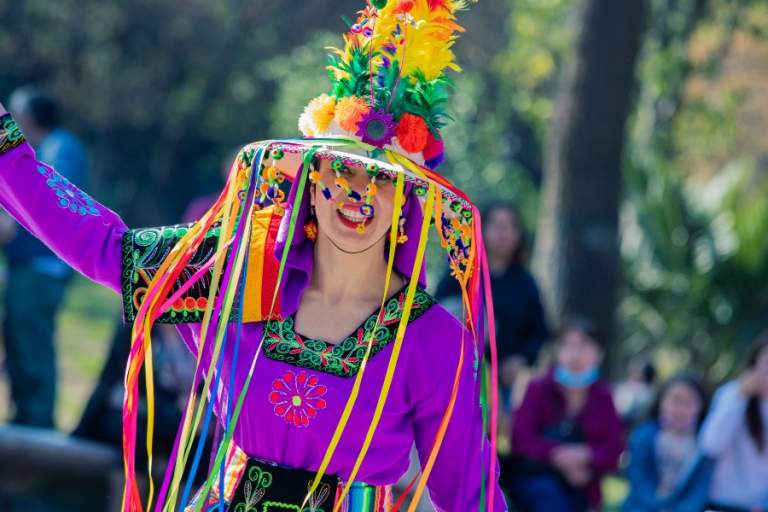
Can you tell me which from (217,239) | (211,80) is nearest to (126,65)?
(211,80)

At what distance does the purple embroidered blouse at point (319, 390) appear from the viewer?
3.00 meters

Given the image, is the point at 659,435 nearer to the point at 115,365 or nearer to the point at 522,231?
the point at 522,231

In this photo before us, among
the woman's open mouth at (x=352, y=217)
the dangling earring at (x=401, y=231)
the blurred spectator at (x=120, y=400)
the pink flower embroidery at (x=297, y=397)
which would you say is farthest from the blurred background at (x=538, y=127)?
the pink flower embroidery at (x=297, y=397)

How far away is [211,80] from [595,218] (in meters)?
9.12

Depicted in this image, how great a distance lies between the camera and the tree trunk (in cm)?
869

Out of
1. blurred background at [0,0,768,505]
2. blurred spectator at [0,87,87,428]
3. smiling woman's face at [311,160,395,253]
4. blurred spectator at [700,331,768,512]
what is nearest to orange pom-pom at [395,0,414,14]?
smiling woman's face at [311,160,395,253]

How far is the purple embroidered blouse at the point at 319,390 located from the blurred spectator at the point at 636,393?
624cm

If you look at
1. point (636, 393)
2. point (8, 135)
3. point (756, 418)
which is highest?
point (8, 135)

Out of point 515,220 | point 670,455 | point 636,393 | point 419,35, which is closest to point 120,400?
point 515,220

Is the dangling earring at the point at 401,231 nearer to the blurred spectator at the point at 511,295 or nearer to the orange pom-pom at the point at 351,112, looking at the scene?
the orange pom-pom at the point at 351,112

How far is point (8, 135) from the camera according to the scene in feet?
9.80

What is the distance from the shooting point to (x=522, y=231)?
257 inches

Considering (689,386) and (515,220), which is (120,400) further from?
(689,386)

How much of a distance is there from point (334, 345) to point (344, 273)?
0.57 feet
